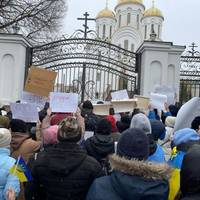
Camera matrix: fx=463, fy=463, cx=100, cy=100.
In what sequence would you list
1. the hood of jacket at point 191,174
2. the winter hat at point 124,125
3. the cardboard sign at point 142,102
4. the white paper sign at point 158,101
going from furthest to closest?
the cardboard sign at point 142,102 → the white paper sign at point 158,101 → the winter hat at point 124,125 → the hood of jacket at point 191,174

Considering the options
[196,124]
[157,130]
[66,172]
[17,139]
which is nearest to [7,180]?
[66,172]

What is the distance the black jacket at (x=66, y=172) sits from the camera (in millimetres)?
3682

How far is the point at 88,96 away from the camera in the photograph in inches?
601

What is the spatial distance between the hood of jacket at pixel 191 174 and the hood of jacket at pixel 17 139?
232 centimetres

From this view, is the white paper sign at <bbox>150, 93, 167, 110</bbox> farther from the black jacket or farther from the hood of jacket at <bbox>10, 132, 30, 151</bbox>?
the black jacket

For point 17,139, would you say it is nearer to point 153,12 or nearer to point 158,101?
point 158,101

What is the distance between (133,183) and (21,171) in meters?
1.22

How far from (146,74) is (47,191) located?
11068 millimetres

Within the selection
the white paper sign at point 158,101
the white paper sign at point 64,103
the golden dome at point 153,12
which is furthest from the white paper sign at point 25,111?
the golden dome at point 153,12

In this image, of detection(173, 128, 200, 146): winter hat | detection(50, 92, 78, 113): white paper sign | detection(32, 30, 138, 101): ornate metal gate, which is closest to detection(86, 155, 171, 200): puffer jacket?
detection(173, 128, 200, 146): winter hat

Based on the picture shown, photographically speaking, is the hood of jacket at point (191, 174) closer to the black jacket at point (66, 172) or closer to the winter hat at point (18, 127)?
the black jacket at point (66, 172)

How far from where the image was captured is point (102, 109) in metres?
9.48

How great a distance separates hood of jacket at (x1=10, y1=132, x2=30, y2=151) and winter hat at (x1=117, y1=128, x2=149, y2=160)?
169 centimetres

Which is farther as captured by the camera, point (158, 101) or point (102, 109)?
point (102, 109)
